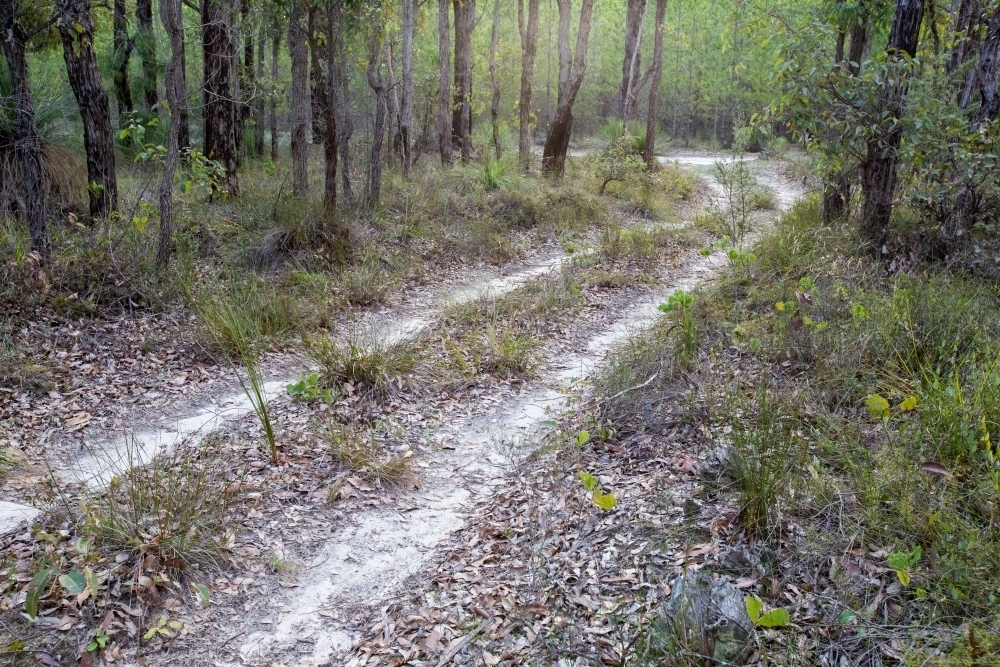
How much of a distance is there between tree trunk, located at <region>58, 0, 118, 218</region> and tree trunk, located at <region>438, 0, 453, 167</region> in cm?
829

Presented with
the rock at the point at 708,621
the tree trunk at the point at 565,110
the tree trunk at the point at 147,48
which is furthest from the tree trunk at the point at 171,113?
the tree trunk at the point at 565,110

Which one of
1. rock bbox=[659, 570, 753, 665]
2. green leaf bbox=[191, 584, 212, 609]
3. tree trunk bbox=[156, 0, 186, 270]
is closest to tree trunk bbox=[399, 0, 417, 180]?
tree trunk bbox=[156, 0, 186, 270]

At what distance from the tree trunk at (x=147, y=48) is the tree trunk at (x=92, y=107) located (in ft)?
20.5

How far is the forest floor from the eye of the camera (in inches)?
125

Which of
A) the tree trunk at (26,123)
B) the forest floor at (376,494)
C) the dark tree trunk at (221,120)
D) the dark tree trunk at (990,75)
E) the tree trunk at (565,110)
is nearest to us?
the forest floor at (376,494)

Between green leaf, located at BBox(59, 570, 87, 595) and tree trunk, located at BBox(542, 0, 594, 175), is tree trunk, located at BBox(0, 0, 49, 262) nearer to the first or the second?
green leaf, located at BBox(59, 570, 87, 595)

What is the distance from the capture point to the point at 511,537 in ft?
12.7

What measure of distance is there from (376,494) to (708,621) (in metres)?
2.32

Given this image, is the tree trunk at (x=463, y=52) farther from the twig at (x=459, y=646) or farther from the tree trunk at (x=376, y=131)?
the twig at (x=459, y=646)

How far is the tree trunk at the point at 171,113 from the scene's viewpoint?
6.67m

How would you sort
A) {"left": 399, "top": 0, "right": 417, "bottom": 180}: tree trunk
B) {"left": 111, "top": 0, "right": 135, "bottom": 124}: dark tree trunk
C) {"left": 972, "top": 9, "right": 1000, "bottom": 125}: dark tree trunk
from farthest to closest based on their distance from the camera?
{"left": 111, "top": 0, "right": 135, "bottom": 124}: dark tree trunk < {"left": 399, "top": 0, "right": 417, "bottom": 180}: tree trunk < {"left": 972, "top": 9, "right": 1000, "bottom": 125}: dark tree trunk

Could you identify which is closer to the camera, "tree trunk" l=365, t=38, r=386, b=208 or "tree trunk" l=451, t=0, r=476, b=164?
"tree trunk" l=365, t=38, r=386, b=208

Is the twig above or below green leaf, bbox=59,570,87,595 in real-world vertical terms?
below

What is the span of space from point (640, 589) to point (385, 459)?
2.14 meters
